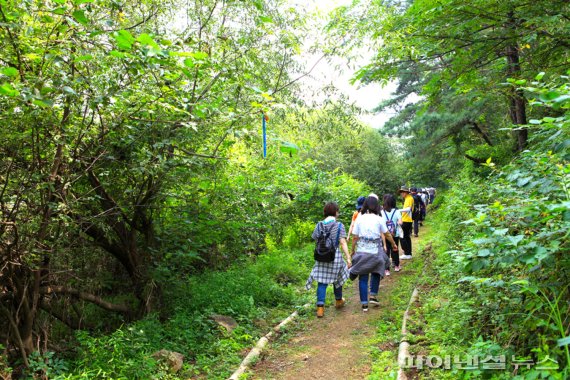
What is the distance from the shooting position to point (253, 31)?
676cm

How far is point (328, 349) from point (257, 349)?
0.95 meters

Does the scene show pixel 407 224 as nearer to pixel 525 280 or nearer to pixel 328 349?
pixel 328 349

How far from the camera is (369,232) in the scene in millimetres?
7078

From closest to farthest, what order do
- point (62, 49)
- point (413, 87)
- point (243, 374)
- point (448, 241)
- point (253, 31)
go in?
point (62, 49)
point (243, 374)
point (253, 31)
point (448, 241)
point (413, 87)

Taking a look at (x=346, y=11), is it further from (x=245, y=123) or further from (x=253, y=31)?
(x=245, y=123)

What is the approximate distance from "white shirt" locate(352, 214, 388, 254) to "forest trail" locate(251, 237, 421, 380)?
102cm

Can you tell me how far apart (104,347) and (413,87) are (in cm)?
2313

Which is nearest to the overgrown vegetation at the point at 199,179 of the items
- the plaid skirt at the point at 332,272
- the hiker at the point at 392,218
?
the hiker at the point at 392,218

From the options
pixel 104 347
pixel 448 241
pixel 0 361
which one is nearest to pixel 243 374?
pixel 104 347

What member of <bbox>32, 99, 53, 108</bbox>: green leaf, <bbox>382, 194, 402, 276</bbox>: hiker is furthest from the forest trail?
<bbox>32, 99, 53, 108</bbox>: green leaf

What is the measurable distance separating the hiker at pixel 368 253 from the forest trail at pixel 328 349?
0.35m

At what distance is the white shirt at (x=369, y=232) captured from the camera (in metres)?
7.07

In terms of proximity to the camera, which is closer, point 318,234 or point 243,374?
point 243,374

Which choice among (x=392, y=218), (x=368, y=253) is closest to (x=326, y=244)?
(x=368, y=253)
